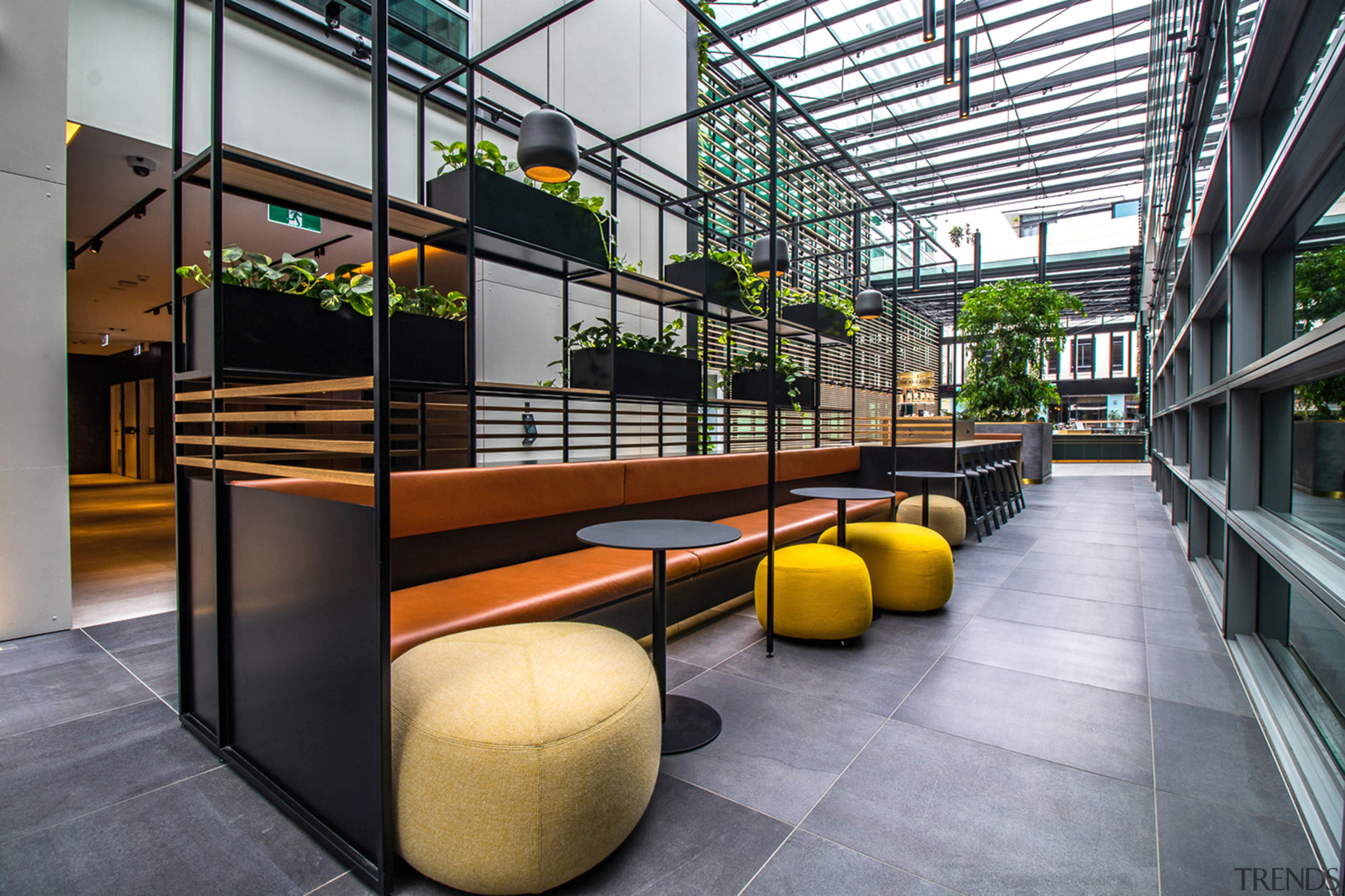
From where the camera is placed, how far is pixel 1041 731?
216 cm

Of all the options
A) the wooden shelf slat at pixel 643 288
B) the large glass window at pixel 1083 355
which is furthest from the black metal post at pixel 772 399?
the large glass window at pixel 1083 355

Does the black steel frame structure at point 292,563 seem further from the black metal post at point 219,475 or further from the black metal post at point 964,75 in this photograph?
the black metal post at point 964,75

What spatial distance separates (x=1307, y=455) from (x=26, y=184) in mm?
5675

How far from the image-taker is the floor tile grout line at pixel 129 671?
7.75ft

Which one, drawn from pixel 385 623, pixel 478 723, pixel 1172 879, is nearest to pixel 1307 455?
pixel 1172 879

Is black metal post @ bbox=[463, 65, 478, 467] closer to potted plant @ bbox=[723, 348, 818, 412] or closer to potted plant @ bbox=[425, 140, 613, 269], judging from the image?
potted plant @ bbox=[425, 140, 613, 269]

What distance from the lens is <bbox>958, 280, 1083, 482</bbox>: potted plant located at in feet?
37.8

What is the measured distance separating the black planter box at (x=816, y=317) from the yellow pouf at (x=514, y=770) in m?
4.53

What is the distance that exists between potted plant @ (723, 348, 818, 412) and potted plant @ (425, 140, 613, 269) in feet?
5.29

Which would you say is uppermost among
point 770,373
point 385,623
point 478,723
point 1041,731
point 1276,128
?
point 1276,128

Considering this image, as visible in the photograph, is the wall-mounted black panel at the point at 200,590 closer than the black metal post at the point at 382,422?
No

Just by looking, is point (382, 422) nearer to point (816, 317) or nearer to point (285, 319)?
point (285, 319)

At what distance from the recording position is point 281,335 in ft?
7.19

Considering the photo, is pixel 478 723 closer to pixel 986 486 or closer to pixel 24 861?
pixel 24 861
